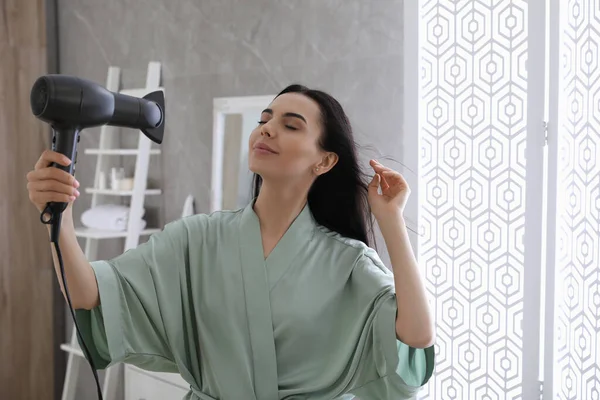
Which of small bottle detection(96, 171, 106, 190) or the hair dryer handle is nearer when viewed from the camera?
the hair dryer handle

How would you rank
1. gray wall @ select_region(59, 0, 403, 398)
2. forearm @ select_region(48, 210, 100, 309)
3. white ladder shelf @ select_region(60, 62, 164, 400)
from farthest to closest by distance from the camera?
white ladder shelf @ select_region(60, 62, 164, 400), gray wall @ select_region(59, 0, 403, 398), forearm @ select_region(48, 210, 100, 309)

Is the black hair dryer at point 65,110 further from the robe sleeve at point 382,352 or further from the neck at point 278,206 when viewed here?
the robe sleeve at point 382,352

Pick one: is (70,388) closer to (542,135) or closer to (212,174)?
(212,174)

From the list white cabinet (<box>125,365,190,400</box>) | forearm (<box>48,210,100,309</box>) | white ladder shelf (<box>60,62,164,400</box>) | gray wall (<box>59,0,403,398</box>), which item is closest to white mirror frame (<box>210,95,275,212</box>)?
gray wall (<box>59,0,403,398</box>)

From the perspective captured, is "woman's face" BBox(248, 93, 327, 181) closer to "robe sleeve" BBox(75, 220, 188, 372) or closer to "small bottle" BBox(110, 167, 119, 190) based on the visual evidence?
"robe sleeve" BBox(75, 220, 188, 372)

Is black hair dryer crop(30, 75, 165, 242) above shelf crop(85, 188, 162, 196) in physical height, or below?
above

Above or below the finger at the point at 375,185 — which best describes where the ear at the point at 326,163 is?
above

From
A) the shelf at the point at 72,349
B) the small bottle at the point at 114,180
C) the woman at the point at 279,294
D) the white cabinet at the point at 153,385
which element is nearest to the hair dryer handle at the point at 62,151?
the woman at the point at 279,294

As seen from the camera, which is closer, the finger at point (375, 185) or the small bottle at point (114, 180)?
the finger at point (375, 185)

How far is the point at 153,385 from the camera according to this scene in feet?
9.25

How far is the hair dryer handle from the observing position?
1.05 meters

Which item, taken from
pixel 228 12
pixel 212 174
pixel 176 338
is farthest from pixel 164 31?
pixel 176 338

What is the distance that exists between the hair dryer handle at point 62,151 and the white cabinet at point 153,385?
5.50ft

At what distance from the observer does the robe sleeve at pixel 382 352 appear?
123cm
